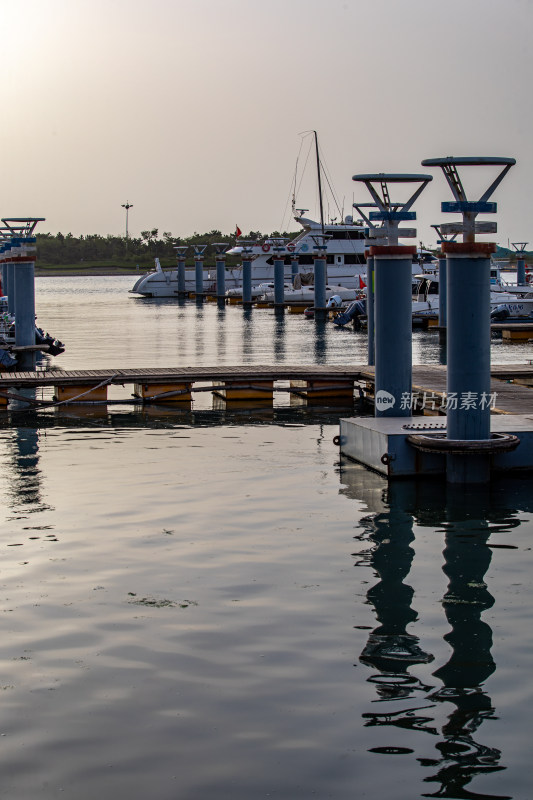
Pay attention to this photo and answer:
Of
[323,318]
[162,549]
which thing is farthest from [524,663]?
[323,318]

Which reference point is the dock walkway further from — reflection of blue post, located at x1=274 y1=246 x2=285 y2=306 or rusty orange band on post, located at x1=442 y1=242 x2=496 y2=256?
reflection of blue post, located at x1=274 y1=246 x2=285 y2=306

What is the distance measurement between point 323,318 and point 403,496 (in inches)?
1672

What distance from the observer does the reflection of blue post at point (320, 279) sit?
183ft

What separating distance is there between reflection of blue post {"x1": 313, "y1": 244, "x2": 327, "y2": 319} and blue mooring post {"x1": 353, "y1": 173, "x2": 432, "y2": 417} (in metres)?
40.0

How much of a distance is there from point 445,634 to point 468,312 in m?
5.49

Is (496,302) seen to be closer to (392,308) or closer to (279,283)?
(279,283)

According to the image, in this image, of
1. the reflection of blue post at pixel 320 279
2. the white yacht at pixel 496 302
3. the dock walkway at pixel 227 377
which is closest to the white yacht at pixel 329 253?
the reflection of blue post at pixel 320 279

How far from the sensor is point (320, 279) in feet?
187

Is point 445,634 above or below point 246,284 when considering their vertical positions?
below

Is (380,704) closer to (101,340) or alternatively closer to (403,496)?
(403,496)

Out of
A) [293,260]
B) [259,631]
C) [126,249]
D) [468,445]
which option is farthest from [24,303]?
[126,249]

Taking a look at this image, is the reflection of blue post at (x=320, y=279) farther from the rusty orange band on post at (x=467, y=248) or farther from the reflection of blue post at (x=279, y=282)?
the rusty orange band on post at (x=467, y=248)

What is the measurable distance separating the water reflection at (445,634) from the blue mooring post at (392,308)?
2.11m

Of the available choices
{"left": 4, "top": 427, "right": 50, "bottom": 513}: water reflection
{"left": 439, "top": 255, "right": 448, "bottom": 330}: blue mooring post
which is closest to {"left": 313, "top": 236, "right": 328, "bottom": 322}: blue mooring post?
{"left": 439, "top": 255, "right": 448, "bottom": 330}: blue mooring post
